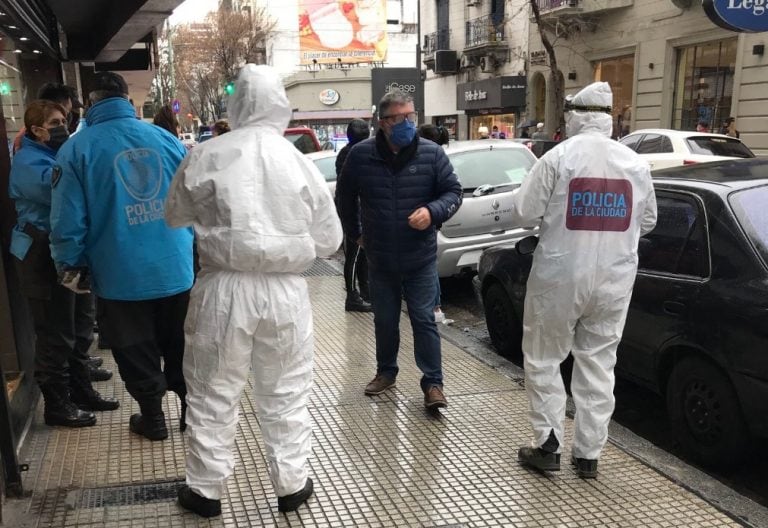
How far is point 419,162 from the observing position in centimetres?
443

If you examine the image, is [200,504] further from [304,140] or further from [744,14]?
[304,140]

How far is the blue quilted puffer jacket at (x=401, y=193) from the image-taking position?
442cm

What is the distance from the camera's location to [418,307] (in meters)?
4.57

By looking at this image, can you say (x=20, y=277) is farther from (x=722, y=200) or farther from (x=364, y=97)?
(x=364, y=97)

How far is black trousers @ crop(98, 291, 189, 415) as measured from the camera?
3691 mm

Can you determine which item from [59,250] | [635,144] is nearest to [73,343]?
[59,250]

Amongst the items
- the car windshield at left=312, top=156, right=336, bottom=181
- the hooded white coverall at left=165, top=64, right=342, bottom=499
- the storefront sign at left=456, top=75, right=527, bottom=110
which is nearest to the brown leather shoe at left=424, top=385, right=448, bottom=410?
the hooded white coverall at left=165, top=64, right=342, bottom=499

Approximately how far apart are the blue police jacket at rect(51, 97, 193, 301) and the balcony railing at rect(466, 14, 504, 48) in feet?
93.0

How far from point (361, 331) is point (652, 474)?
326 centimetres

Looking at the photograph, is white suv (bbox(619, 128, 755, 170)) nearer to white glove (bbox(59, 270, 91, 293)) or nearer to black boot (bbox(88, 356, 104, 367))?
black boot (bbox(88, 356, 104, 367))

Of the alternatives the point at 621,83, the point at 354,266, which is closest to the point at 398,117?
the point at 354,266

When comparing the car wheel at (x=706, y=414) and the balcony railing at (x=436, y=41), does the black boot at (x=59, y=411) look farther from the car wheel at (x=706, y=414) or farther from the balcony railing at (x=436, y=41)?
the balcony railing at (x=436, y=41)

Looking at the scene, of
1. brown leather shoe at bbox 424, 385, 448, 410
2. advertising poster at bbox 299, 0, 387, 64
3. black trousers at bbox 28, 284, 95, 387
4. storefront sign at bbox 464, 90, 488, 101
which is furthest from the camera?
advertising poster at bbox 299, 0, 387, 64

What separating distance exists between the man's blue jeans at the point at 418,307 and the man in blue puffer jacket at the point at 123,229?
134 centimetres
